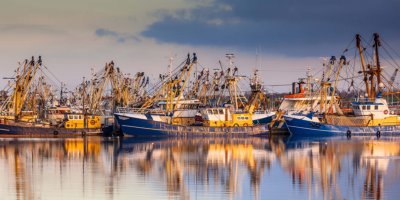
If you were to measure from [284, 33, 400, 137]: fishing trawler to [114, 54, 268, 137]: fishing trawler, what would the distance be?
4.31m

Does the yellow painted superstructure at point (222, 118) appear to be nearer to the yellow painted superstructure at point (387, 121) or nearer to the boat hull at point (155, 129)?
the boat hull at point (155, 129)

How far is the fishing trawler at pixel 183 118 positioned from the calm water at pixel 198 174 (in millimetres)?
23868

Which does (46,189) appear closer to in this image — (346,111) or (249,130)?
(249,130)

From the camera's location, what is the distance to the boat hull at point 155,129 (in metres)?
79.5

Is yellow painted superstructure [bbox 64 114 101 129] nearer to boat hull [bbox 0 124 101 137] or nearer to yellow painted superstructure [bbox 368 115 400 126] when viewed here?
boat hull [bbox 0 124 101 137]

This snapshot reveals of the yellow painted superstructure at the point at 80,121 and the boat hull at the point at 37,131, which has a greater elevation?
the yellow painted superstructure at the point at 80,121

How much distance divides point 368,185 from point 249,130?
166 ft

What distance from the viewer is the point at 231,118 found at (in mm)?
84562

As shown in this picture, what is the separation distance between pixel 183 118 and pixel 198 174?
4971cm

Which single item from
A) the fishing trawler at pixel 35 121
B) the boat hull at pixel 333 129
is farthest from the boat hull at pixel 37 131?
the boat hull at pixel 333 129

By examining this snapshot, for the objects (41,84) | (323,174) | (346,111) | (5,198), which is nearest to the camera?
(5,198)

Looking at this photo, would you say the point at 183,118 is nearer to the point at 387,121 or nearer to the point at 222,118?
the point at 222,118

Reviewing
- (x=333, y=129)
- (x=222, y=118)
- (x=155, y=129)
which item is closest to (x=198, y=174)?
(x=155, y=129)

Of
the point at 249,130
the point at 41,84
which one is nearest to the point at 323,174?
the point at 249,130
